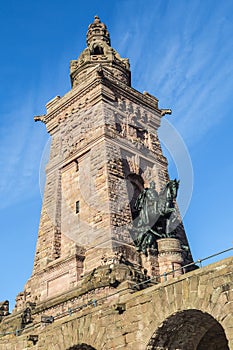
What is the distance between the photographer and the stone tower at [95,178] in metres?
22.0

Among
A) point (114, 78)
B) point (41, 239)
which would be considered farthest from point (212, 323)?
point (114, 78)

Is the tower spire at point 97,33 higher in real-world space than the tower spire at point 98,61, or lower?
higher

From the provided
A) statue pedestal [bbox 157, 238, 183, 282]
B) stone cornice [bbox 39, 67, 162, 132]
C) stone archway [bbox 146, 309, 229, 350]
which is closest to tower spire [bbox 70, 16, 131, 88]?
stone cornice [bbox 39, 67, 162, 132]

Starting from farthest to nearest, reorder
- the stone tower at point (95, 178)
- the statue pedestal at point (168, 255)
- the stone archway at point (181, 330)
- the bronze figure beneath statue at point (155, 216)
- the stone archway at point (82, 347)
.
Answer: the bronze figure beneath statue at point (155, 216) → the stone tower at point (95, 178) → the statue pedestal at point (168, 255) → the stone archway at point (82, 347) → the stone archway at point (181, 330)

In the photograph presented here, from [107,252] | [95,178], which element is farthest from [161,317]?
[95,178]

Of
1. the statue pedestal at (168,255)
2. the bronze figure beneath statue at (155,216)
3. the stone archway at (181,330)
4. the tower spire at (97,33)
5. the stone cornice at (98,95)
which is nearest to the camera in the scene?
the stone archway at (181,330)

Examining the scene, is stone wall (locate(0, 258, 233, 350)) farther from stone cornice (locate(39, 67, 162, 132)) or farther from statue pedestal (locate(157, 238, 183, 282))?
stone cornice (locate(39, 67, 162, 132))

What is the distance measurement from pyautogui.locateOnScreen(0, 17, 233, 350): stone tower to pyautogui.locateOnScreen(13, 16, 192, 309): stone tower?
0.24 ft

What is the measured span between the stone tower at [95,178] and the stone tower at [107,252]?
72mm

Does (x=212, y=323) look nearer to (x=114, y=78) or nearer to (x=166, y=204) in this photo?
(x=166, y=204)

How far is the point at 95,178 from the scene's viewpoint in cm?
2466

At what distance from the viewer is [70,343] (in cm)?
1323

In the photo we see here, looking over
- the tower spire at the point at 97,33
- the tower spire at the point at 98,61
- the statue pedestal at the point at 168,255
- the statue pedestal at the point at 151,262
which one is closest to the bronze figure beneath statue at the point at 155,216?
the statue pedestal at the point at 151,262

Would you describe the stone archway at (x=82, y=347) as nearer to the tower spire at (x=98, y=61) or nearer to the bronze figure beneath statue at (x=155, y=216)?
the bronze figure beneath statue at (x=155, y=216)
